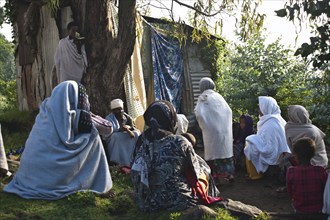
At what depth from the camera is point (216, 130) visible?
23.9 ft

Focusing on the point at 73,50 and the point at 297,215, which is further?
the point at 73,50

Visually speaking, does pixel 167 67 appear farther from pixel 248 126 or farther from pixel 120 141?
pixel 120 141

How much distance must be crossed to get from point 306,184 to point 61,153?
270 centimetres

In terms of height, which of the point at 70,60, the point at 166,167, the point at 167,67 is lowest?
the point at 166,167

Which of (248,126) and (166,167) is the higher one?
(166,167)

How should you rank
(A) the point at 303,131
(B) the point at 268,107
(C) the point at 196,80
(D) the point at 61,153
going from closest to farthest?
(D) the point at 61,153
(A) the point at 303,131
(B) the point at 268,107
(C) the point at 196,80

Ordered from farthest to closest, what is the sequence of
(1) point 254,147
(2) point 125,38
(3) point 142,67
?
(3) point 142,67
(2) point 125,38
(1) point 254,147

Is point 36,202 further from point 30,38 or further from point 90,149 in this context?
point 30,38

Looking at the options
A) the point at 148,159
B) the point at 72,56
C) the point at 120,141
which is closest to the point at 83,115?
the point at 148,159

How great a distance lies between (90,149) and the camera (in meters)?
5.59

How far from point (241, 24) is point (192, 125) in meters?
2.96

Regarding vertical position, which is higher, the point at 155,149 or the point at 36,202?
the point at 155,149

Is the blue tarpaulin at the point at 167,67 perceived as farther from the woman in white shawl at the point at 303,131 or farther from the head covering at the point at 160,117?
the head covering at the point at 160,117

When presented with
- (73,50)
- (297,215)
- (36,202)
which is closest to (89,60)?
(73,50)
